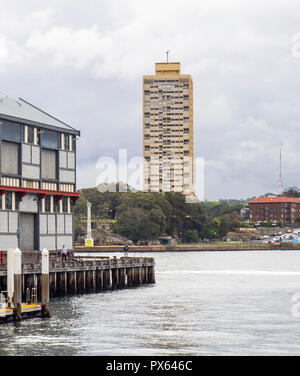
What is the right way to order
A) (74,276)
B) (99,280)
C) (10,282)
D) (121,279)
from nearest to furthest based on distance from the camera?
(10,282), (74,276), (99,280), (121,279)

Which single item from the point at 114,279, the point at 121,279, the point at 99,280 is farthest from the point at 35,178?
the point at 121,279

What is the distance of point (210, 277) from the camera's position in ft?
314

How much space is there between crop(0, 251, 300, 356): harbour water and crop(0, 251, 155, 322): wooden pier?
144 cm

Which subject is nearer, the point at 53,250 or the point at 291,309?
the point at 291,309

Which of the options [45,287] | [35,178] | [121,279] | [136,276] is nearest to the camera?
[45,287]

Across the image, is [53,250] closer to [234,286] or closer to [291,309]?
[234,286]

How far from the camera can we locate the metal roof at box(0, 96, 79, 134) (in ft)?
225

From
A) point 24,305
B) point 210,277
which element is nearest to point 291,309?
point 24,305

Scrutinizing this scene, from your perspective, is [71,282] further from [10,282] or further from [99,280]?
[10,282]

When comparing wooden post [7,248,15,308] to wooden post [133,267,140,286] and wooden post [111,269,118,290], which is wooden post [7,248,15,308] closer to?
wooden post [111,269,118,290]

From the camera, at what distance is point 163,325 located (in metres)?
47.3

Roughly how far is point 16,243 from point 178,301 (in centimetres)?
1526

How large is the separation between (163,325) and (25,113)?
3085 centimetres
